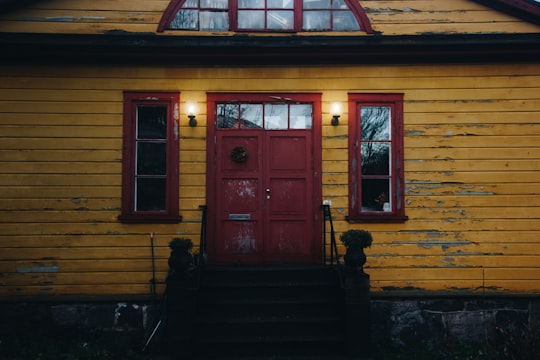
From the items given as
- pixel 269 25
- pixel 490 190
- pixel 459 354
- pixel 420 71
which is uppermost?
pixel 269 25

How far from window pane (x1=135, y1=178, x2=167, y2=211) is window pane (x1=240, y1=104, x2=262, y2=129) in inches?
66.2

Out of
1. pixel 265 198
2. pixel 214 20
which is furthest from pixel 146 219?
pixel 214 20

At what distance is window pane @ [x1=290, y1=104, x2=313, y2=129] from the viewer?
686 centimetres

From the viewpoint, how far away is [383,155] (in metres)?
6.83

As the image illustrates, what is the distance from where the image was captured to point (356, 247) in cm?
572

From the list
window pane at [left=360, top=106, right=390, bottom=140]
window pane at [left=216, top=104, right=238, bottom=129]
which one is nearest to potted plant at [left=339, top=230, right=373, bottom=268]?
window pane at [left=360, top=106, right=390, bottom=140]

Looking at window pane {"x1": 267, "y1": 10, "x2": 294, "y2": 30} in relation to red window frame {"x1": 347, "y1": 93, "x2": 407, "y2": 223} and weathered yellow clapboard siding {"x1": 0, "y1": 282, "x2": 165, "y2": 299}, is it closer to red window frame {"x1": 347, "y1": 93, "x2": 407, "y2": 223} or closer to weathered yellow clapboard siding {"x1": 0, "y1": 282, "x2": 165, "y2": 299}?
red window frame {"x1": 347, "y1": 93, "x2": 407, "y2": 223}

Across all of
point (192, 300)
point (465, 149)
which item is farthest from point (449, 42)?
point (192, 300)

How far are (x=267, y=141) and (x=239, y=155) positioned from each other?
1.74 feet

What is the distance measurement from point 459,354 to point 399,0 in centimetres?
573

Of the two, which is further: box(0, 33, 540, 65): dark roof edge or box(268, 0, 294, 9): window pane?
box(268, 0, 294, 9): window pane

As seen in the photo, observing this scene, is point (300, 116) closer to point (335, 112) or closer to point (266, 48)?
point (335, 112)

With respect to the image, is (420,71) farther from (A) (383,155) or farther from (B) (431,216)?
(B) (431,216)

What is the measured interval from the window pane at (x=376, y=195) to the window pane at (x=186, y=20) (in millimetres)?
3922
